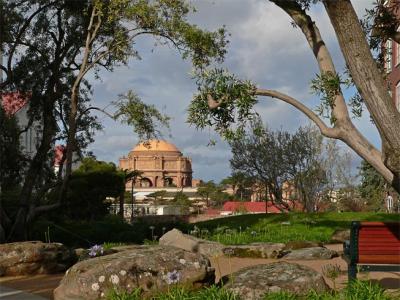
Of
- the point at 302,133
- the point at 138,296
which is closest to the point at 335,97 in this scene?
the point at 138,296

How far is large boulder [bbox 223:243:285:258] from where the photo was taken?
12.9 m

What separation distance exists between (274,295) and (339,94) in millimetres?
2492

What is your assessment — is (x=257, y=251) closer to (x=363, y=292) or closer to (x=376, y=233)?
(x=376, y=233)

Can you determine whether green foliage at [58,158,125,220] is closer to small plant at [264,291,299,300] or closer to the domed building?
small plant at [264,291,299,300]

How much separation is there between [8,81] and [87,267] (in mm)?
12735

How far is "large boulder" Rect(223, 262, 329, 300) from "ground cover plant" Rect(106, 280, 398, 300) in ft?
0.39

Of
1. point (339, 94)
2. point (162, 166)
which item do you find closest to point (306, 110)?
point (339, 94)

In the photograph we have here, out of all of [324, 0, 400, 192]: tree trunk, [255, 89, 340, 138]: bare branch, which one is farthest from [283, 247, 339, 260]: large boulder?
[324, 0, 400, 192]: tree trunk

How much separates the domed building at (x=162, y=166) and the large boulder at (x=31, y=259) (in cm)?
9480

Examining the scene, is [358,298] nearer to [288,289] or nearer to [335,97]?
[288,289]

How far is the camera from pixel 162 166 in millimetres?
111438

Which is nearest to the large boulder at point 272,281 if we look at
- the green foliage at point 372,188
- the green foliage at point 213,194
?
the green foliage at point 372,188

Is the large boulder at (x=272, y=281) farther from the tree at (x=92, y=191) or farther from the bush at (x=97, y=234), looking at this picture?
the tree at (x=92, y=191)

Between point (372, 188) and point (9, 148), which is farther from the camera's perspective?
point (372, 188)
